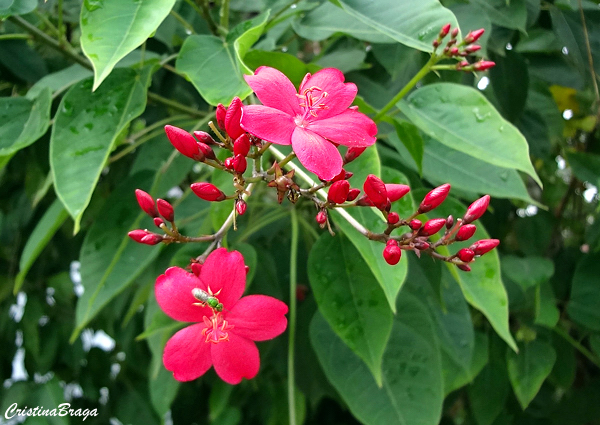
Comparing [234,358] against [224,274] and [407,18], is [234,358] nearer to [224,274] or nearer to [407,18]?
[224,274]

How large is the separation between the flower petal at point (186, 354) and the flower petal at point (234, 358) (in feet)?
0.06

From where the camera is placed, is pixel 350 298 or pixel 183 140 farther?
pixel 350 298

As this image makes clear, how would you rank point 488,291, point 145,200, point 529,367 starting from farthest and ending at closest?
1. point 529,367
2. point 488,291
3. point 145,200

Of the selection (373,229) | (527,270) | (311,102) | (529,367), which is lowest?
(529,367)

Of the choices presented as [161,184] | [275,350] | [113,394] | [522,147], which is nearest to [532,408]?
[275,350]

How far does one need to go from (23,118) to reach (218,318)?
49cm

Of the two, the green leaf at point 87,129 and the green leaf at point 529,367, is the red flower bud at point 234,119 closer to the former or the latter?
the green leaf at point 87,129

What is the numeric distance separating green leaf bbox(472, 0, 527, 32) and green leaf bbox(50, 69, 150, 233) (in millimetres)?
603

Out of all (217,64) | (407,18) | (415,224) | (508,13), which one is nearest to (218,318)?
(415,224)

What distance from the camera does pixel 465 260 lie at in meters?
0.52

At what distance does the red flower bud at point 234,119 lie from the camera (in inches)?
18.9

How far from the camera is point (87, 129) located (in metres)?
0.69

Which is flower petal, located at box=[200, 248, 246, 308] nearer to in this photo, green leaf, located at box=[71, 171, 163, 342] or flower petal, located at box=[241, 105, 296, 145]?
flower petal, located at box=[241, 105, 296, 145]

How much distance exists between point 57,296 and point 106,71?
115 cm
